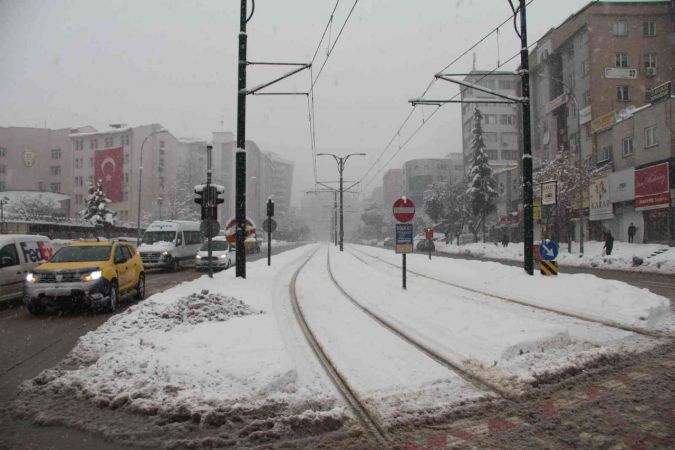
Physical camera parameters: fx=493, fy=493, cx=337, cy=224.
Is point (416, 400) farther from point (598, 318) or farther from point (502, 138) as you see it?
point (502, 138)

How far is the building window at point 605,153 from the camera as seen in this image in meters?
39.1

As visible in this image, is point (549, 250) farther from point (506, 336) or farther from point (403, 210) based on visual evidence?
point (506, 336)

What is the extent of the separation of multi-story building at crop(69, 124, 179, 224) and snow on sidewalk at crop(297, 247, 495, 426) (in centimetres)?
7728

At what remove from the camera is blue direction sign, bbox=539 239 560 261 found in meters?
12.9

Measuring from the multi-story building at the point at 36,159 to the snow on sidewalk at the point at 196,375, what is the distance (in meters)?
89.5

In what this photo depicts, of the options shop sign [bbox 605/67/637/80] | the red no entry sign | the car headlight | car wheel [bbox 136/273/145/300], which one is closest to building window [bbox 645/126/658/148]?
shop sign [bbox 605/67/637/80]

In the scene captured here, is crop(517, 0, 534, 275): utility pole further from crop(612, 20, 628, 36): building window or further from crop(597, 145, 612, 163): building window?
crop(612, 20, 628, 36): building window

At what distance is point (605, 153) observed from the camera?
39969mm

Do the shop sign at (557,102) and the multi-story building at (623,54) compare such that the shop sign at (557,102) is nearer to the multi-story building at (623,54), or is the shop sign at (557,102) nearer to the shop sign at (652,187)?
the multi-story building at (623,54)

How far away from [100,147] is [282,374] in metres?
89.6

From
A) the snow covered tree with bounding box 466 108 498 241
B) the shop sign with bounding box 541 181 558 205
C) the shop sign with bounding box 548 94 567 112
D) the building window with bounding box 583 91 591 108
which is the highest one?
the shop sign with bounding box 548 94 567 112

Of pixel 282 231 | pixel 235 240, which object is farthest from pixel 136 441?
pixel 282 231

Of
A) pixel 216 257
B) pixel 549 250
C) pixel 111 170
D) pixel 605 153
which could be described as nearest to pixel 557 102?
pixel 605 153

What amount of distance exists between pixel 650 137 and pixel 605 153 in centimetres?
745
